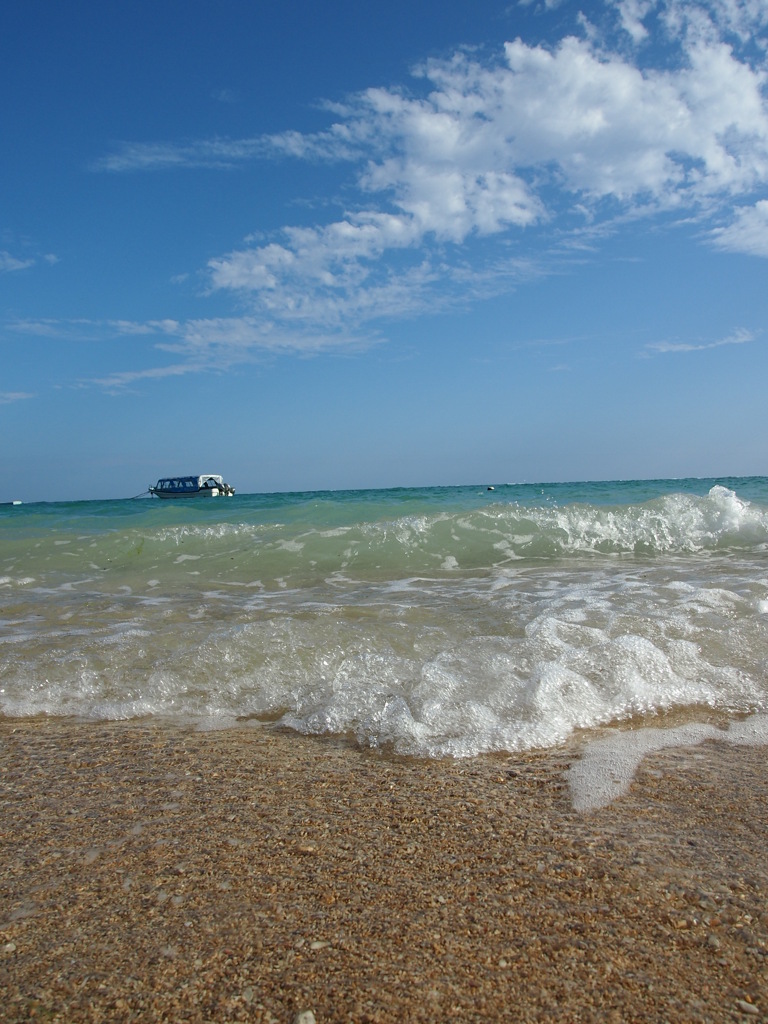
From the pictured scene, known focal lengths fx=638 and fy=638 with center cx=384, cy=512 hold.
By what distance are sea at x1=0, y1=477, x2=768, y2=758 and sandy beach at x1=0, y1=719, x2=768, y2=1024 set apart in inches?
19.2

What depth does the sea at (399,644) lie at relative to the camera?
2834mm

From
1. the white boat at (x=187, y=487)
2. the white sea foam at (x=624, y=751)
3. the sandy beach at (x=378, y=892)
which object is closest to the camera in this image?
the sandy beach at (x=378, y=892)

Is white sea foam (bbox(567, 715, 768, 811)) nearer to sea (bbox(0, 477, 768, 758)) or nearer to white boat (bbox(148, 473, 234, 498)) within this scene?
sea (bbox(0, 477, 768, 758))

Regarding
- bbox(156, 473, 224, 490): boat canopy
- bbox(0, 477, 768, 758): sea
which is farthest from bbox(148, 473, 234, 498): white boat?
bbox(0, 477, 768, 758): sea

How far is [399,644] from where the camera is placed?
3.69m

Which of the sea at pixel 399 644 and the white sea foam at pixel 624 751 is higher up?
the sea at pixel 399 644

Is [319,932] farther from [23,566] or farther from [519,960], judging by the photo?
[23,566]

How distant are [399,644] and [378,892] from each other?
2.19 metres

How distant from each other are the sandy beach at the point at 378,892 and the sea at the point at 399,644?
1.60 ft

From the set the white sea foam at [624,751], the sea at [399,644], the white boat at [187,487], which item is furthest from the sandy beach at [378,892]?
the white boat at [187,487]

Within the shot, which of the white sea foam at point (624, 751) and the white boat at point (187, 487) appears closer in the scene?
the white sea foam at point (624, 751)

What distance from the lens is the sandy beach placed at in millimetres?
1184

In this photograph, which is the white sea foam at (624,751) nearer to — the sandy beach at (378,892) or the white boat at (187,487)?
the sandy beach at (378,892)

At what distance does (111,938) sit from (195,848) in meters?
0.37
